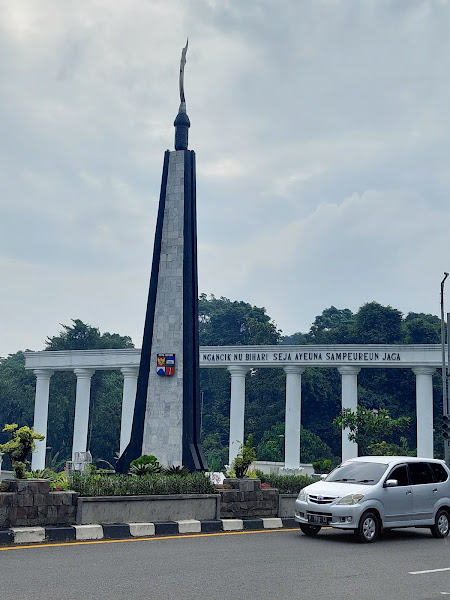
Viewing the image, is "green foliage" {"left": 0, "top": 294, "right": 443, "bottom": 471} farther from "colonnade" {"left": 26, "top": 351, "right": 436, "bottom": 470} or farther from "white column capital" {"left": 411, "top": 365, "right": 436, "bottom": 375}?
"white column capital" {"left": 411, "top": 365, "right": 436, "bottom": 375}

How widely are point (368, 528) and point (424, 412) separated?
31444 millimetres

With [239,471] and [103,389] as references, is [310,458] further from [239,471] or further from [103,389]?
[239,471]

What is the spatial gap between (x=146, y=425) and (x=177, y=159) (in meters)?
9.83

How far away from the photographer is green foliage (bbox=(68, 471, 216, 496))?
52.2 ft

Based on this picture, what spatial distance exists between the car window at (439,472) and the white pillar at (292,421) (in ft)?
94.2

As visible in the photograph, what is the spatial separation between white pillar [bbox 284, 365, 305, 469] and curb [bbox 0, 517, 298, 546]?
93.5ft

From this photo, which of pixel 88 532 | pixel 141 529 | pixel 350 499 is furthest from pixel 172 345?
pixel 88 532

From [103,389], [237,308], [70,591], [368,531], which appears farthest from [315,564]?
[237,308]

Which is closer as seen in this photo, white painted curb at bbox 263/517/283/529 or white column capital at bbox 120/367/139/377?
white painted curb at bbox 263/517/283/529

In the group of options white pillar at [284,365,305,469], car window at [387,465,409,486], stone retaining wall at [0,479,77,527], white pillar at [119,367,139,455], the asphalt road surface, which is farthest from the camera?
white pillar at [119,367,139,455]

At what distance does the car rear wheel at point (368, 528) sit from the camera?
15.3 meters

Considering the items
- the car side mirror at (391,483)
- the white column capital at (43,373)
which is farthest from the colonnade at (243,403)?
the car side mirror at (391,483)

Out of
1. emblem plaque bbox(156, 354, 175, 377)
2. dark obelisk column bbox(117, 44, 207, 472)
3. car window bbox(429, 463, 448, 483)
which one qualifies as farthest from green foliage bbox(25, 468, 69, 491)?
emblem plaque bbox(156, 354, 175, 377)

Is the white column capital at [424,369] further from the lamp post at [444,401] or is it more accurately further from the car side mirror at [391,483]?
the car side mirror at [391,483]
